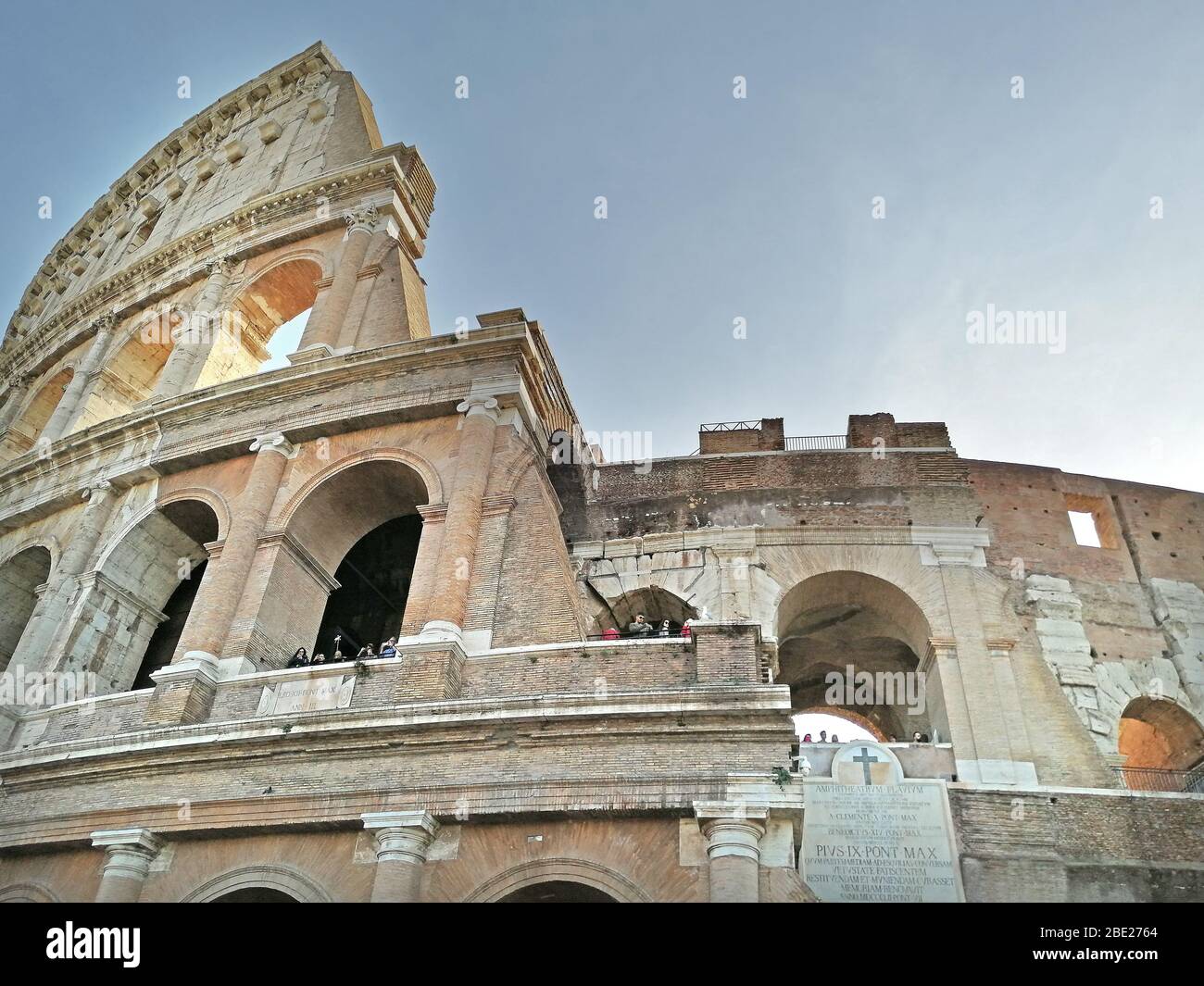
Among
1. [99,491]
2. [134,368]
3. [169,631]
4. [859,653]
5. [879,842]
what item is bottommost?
[879,842]

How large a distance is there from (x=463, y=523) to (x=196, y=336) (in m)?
9.76

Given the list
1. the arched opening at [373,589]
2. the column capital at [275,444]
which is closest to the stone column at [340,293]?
the column capital at [275,444]

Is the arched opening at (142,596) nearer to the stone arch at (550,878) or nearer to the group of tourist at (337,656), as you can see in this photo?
the group of tourist at (337,656)

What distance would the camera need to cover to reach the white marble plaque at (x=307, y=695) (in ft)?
39.8

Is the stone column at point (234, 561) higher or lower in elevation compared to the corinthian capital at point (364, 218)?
lower

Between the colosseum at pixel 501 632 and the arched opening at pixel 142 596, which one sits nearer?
the colosseum at pixel 501 632

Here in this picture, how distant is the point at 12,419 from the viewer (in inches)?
949

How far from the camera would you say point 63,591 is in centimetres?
1588

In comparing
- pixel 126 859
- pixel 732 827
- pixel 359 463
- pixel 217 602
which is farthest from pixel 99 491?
pixel 732 827

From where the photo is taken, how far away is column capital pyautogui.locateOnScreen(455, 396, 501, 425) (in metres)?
14.6

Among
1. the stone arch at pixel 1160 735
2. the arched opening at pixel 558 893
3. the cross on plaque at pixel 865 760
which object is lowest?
the arched opening at pixel 558 893

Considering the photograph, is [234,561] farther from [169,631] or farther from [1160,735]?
[1160,735]

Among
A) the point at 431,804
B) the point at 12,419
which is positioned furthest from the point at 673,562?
the point at 12,419

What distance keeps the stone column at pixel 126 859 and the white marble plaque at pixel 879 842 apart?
741 cm
